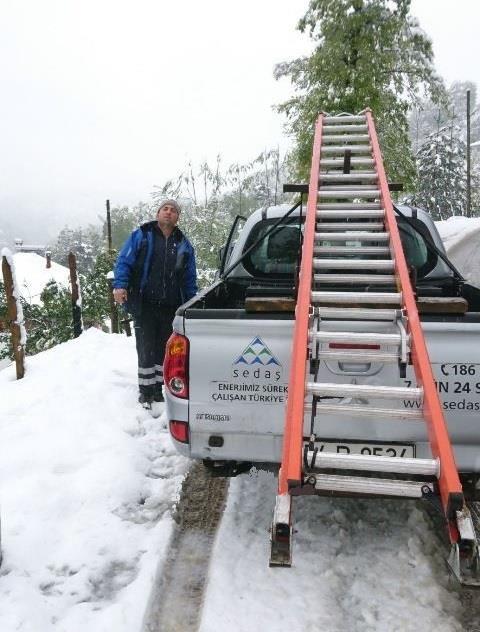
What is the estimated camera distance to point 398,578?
2645 millimetres

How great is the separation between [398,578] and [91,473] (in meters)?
2.14

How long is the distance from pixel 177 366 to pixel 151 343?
2.28 m

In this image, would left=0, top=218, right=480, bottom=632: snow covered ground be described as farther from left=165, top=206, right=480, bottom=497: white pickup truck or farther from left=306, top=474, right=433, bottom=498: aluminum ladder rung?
left=306, top=474, right=433, bottom=498: aluminum ladder rung

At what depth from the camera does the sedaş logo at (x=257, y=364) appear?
2719mm

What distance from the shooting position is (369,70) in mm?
15766

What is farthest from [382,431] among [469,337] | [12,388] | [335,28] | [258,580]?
[335,28]

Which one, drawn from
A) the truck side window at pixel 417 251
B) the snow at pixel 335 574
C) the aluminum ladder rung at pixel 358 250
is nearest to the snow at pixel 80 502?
the snow at pixel 335 574

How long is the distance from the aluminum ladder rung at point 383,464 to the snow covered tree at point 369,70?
1532cm

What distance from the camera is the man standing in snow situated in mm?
4980

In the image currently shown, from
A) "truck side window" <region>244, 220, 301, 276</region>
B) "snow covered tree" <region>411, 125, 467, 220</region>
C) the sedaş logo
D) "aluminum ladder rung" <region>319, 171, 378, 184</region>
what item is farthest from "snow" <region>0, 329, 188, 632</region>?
"snow covered tree" <region>411, 125, 467, 220</region>

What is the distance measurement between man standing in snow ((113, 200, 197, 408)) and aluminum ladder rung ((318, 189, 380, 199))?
5.40ft

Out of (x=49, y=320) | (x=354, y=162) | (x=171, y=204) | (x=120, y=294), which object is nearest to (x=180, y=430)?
(x=120, y=294)

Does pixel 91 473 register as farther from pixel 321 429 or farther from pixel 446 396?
pixel 446 396

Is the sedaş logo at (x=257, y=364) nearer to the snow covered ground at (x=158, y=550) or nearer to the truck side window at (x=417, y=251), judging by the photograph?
the snow covered ground at (x=158, y=550)
